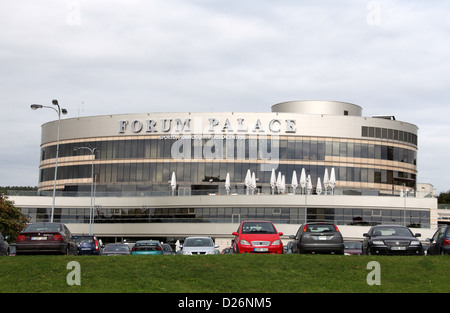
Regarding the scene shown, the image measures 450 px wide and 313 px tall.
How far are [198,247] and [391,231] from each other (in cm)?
981

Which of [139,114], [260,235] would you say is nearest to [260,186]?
[139,114]

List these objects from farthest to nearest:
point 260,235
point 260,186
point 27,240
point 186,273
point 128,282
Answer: point 260,186 < point 260,235 < point 27,240 < point 186,273 < point 128,282

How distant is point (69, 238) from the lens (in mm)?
28109

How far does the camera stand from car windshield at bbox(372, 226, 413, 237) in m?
27.6

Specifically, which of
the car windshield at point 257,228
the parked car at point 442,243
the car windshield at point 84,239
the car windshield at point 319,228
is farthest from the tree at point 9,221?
the parked car at point 442,243

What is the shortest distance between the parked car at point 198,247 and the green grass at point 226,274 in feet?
Result: 27.3

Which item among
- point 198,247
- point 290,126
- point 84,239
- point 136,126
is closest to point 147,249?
point 198,247

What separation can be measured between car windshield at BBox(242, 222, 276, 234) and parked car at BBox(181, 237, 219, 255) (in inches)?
146

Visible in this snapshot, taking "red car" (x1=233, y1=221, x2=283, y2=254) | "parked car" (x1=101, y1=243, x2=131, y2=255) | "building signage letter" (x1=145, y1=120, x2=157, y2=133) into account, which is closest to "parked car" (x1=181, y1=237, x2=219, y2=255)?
"red car" (x1=233, y1=221, x2=283, y2=254)

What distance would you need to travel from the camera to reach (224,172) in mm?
82438

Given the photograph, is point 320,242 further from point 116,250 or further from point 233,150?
point 233,150
